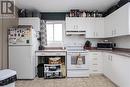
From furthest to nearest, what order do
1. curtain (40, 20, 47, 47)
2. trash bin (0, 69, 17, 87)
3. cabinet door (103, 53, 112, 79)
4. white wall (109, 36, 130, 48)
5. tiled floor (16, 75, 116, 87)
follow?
curtain (40, 20, 47, 47) → cabinet door (103, 53, 112, 79) → white wall (109, 36, 130, 48) → tiled floor (16, 75, 116, 87) → trash bin (0, 69, 17, 87)

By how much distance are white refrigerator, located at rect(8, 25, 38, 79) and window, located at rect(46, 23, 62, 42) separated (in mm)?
1455

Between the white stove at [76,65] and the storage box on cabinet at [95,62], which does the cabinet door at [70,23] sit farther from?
the storage box on cabinet at [95,62]

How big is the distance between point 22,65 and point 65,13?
2717 millimetres

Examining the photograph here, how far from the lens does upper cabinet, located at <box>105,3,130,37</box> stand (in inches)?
157

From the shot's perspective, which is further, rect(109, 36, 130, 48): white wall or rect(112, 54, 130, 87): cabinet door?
rect(109, 36, 130, 48): white wall

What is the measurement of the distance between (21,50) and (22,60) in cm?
31

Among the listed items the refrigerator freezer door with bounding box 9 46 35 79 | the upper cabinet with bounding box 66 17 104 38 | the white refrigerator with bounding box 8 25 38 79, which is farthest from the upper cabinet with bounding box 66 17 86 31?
the refrigerator freezer door with bounding box 9 46 35 79

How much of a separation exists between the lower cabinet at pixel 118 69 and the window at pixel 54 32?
6.84ft

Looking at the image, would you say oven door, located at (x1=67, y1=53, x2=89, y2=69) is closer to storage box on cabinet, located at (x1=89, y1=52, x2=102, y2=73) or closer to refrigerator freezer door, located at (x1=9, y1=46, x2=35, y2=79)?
storage box on cabinet, located at (x1=89, y1=52, x2=102, y2=73)

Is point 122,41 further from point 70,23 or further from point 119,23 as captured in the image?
point 70,23

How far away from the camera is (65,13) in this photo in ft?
21.6

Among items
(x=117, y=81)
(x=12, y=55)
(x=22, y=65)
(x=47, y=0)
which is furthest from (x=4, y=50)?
(x=117, y=81)

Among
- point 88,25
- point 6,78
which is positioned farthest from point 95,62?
point 6,78

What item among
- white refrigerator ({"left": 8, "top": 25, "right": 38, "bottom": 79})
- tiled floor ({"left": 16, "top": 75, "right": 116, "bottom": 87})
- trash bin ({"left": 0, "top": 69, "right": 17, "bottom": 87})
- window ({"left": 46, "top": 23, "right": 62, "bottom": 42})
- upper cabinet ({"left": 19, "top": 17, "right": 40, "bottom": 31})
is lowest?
tiled floor ({"left": 16, "top": 75, "right": 116, "bottom": 87})
